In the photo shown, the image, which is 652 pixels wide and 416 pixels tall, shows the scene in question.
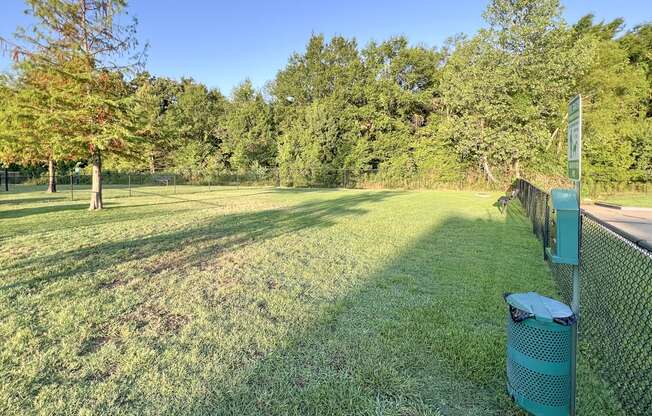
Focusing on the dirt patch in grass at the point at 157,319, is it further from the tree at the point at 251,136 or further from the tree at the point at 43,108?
the tree at the point at 251,136

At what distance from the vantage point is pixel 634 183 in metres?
19.8

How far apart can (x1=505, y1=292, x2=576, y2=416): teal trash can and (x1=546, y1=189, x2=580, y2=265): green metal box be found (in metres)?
0.27

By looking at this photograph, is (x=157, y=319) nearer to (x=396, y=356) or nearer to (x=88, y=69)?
(x=396, y=356)

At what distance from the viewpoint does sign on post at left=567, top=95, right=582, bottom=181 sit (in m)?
1.91

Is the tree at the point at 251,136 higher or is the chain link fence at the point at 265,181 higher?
the tree at the point at 251,136

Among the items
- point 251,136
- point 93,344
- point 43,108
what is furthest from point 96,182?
point 251,136

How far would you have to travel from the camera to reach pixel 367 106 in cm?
2973

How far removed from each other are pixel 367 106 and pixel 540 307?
2945 cm

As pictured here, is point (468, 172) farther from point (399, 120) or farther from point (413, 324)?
point (413, 324)

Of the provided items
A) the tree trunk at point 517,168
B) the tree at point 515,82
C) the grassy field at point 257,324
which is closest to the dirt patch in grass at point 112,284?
the grassy field at point 257,324

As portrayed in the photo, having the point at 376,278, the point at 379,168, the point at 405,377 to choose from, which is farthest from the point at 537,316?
the point at 379,168

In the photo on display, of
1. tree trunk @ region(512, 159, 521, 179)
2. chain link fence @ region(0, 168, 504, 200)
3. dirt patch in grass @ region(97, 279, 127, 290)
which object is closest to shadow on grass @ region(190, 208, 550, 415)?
dirt patch in grass @ region(97, 279, 127, 290)

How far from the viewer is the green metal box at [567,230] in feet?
6.34

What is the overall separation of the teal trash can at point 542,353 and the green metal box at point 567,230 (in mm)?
273
